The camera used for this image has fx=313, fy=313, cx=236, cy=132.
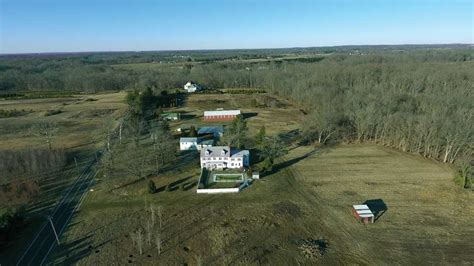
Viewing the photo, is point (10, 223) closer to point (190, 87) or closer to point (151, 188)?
point (151, 188)

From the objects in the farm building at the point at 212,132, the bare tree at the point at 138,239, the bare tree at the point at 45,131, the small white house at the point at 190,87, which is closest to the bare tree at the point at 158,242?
the bare tree at the point at 138,239

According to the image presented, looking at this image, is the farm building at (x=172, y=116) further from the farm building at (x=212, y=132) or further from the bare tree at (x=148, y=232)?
the bare tree at (x=148, y=232)

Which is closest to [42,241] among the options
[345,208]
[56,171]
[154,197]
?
[154,197]

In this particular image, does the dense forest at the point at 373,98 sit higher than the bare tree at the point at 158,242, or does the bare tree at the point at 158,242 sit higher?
the dense forest at the point at 373,98

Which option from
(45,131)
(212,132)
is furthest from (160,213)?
(45,131)

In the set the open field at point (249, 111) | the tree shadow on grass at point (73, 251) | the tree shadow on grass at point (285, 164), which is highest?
the tree shadow on grass at point (73, 251)

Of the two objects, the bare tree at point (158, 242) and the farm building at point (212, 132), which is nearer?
the bare tree at point (158, 242)

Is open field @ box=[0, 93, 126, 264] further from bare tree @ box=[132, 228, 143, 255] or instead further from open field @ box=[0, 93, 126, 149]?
bare tree @ box=[132, 228, 143, 255]

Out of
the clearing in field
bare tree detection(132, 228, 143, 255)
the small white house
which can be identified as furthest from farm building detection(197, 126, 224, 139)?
the small white house
